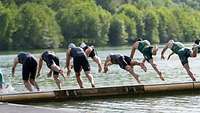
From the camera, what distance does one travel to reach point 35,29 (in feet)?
359

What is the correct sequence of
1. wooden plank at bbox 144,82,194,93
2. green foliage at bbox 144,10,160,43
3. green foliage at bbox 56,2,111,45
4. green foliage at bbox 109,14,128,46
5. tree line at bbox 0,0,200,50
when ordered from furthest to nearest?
green foliage at bbox 144,10,160,43 → green foliage at bbox 109,14,128,46 → green foliage at bbox 56,2,111,45 → tree line at bbox 0,0,200,50 → wooden plank at bbox 144,82,194,93

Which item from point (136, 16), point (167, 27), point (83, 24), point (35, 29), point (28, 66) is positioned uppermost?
point (28, 66)

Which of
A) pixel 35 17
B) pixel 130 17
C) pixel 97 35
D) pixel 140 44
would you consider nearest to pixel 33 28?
pixel 35 17

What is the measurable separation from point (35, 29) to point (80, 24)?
1284cm

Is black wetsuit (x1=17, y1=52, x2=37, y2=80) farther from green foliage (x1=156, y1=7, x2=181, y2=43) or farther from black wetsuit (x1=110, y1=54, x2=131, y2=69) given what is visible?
green foliage (x1=156, y1=7, x2=181, y2=43)

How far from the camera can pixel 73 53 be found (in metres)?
21.3

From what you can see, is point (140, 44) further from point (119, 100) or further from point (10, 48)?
point (10, 48)

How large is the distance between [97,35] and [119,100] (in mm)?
98365

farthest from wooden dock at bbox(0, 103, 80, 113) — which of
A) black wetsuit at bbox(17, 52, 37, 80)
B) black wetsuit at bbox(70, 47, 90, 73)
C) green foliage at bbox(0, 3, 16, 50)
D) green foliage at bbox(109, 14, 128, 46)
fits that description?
green foliage at bbox(109, 14, 128, 46)

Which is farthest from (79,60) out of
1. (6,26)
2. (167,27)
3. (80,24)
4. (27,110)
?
(167,27)

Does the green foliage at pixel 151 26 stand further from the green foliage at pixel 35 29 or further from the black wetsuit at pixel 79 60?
the black wetsuit at pixel 79 60

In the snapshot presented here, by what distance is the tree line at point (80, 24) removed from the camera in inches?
4252

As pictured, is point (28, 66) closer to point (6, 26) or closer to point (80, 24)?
point (6, 26)

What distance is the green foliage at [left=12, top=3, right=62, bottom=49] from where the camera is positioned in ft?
348
